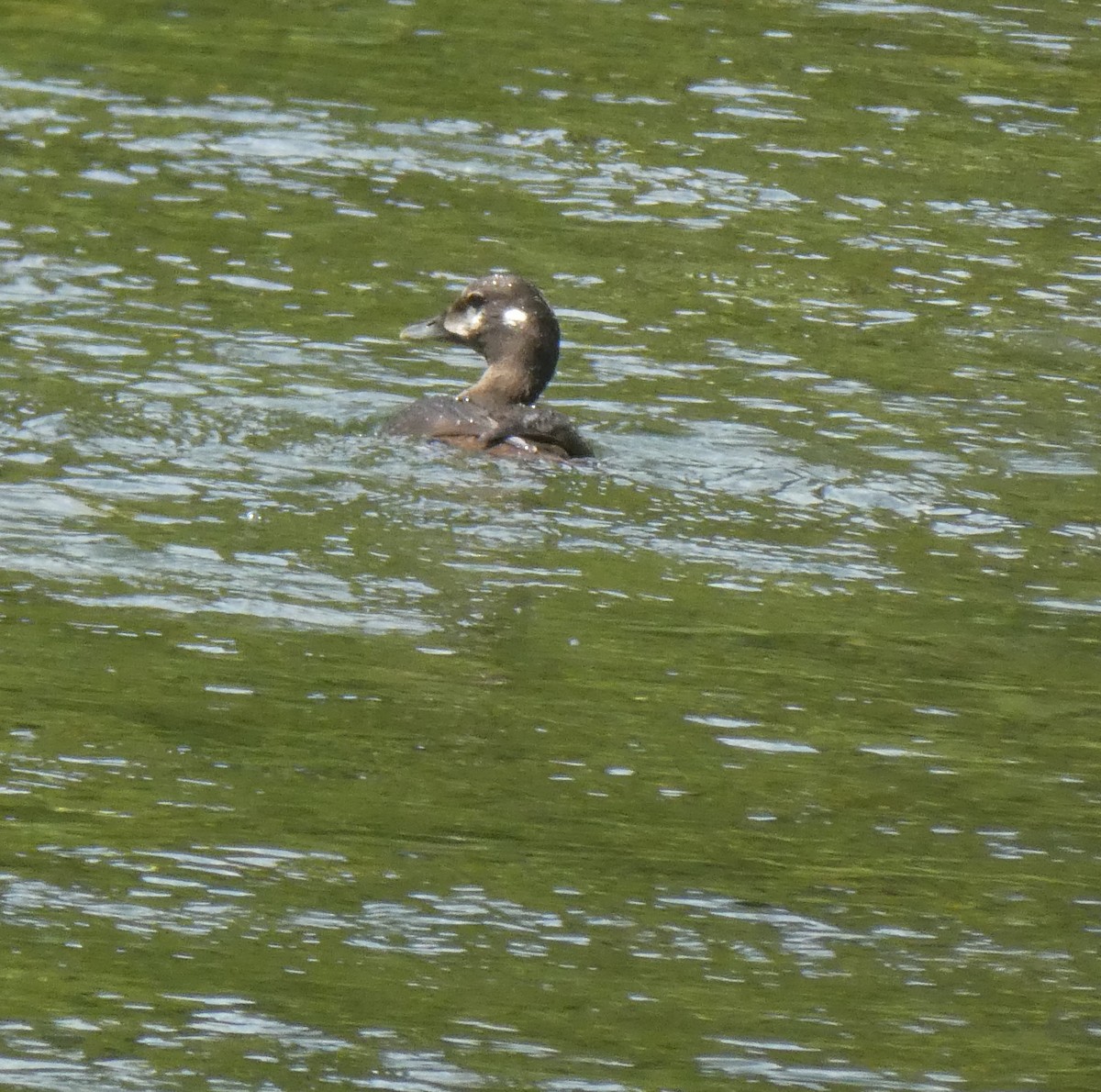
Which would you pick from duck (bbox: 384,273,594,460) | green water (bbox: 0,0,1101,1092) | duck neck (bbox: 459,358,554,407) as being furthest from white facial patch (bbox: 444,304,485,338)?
green water (bbox: 0,0,1101,1092)

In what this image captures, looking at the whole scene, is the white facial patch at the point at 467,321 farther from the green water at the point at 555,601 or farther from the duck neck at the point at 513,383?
the green water at the point at 555,601

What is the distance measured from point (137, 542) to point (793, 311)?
17.0 ft

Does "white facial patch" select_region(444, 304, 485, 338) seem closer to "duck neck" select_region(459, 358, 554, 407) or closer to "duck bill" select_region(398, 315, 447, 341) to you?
"duck bill" select_region(398, 315, 447, 341)

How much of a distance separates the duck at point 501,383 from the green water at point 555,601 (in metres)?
0.19

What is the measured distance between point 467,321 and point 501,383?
495 mm

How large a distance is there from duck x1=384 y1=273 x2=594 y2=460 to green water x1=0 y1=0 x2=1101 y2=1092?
0.19m

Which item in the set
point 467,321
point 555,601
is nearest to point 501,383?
point 467,321

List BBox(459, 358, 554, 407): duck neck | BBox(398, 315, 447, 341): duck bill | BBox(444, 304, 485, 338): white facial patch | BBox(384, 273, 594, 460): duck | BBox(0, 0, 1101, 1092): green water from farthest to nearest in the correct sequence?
BBox(398, 315, 447, 341): duck bill → BBox(444, 304, 485, 338): white facial patch → BBox(459, 358, 554, 407): duck neck → BBox(384, 273, 594, 460): duck → BBox(0, 0, 1101, 1092): green water

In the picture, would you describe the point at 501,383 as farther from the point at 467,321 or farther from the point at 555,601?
the point at 555,601

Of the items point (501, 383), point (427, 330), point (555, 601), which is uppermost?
point (427, 330)

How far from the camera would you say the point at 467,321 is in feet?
38.8

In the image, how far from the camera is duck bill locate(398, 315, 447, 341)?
12.0 meters

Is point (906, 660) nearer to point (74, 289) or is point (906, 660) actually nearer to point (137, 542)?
point (137, 542)

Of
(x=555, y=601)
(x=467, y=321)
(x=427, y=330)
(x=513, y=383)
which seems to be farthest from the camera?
(x=427, y=330)
